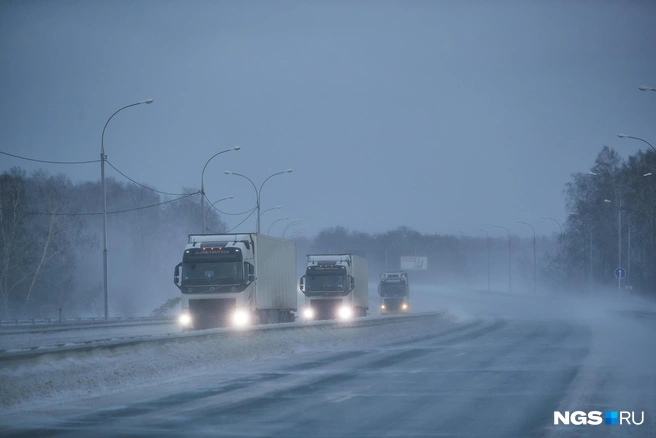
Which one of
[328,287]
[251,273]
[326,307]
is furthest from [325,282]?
[251,273]

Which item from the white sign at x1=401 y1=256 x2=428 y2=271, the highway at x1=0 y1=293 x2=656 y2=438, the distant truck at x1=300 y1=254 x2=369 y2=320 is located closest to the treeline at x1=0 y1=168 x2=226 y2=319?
the distant truck at x1=300 y1=254 x2=369 y2=320

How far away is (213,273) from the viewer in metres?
28.6

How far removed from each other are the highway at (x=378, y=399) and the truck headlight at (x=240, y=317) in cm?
546

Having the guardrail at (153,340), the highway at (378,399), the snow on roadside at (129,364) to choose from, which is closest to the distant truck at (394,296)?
the guardrail at (153,340)

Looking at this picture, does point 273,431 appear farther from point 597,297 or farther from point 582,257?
point 582,257

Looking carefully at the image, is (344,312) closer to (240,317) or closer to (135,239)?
(240,317)

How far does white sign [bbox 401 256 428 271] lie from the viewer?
14250cm

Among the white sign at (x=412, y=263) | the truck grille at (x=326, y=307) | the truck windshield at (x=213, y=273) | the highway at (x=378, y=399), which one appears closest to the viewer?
the highway at (x=378, y=399)

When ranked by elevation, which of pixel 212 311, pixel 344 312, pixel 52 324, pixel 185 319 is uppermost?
pixel 212 311

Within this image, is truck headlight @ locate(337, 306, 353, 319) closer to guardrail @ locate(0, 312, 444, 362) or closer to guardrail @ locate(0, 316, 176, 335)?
guardrail @ locate(0, 312, 444, 362)

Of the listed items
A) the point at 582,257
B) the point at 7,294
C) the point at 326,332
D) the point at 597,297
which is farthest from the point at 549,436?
the point at 582,257

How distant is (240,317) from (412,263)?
116034 mm

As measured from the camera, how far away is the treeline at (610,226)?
75.6m

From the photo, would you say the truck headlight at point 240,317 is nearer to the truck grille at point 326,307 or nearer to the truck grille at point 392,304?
the truck grille at point 326,307
